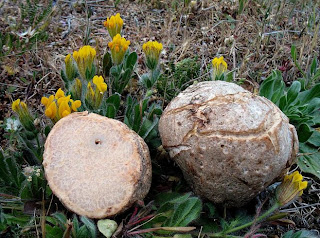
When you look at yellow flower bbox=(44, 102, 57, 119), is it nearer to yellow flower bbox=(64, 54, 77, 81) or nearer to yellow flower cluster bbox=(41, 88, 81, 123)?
yellow flower cluster bbox=(41, 88, 81, 123)

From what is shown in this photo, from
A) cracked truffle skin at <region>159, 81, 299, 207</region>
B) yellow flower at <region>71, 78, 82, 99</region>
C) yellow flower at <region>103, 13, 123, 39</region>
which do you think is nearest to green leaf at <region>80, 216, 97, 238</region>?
cracked truffle skin at <region>159, 81, 299, 207</region>

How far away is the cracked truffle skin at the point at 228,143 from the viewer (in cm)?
191

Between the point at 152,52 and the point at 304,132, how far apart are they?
1.19m

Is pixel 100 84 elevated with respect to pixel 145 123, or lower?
elevated

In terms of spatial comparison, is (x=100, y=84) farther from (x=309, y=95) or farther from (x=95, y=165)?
(x=309, y=95)

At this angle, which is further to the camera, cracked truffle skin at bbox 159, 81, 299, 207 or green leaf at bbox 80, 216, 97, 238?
cracked truffle skin at bbox 159, 81, 299, 207

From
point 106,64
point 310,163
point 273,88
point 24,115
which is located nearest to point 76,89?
point 24,115

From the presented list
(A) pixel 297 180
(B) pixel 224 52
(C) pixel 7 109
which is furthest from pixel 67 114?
(B) pixel 224 52

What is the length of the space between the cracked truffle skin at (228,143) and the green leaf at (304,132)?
390 millimetres

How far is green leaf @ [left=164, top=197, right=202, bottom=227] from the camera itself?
1979 mm

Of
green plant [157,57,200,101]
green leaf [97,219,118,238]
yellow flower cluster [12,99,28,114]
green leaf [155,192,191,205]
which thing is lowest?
green leaf [155,192,191,205]

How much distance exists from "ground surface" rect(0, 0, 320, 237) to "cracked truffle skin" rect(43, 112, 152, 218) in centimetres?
83

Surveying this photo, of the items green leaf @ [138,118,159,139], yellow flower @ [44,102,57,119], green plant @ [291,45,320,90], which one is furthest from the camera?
green plant @ [291,45,320,90]

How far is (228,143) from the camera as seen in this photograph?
190cm
